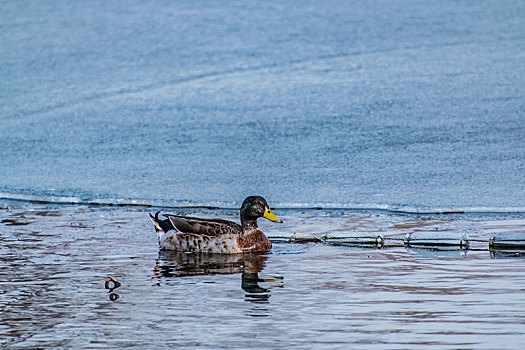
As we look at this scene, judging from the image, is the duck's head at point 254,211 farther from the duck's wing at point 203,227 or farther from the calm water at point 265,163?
the calm water at point 265,163

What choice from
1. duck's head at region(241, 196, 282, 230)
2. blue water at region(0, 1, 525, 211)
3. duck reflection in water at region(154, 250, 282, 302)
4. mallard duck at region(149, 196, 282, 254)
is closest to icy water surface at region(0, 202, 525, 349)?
duck reflection in water at region(154, 250, 282, 302)

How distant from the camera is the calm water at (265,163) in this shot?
4.82m

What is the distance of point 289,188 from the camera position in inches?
368

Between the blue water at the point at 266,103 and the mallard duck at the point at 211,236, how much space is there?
1.66 metres

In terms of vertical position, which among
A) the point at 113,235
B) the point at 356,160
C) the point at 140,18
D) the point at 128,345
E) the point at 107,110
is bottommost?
the point at 128,345

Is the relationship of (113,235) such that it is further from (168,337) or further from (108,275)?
(168,337)

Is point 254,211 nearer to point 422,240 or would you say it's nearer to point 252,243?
point 252,243

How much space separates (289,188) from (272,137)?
5.83 ft

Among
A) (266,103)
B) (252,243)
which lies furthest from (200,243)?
(266,103)

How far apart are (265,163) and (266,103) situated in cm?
223

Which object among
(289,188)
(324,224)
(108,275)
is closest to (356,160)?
(289,188)

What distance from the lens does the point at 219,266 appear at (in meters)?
6.56

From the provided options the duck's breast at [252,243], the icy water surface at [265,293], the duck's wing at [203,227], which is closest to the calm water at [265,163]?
A: the icy water surface at [265,293]

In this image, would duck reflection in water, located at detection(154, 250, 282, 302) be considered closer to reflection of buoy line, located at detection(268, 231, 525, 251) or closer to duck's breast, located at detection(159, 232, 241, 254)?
duck's breast, located at detection(159, 232, 241, 254)
